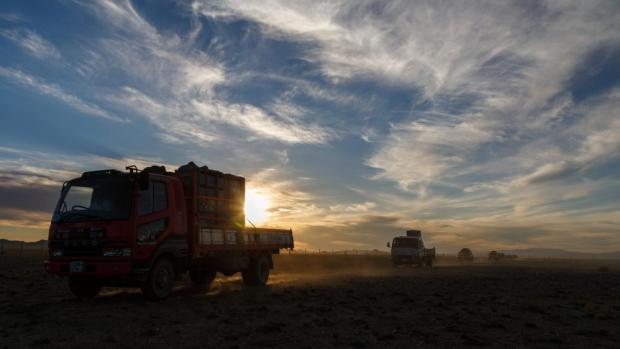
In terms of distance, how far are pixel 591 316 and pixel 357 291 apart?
7.44 m

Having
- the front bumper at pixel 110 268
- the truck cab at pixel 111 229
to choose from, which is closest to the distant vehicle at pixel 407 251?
the truck cab at pixel 111 229

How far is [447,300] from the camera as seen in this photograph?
1444 centimetres

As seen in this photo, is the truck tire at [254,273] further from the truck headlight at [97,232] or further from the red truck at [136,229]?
the truck headlight at [97,232]

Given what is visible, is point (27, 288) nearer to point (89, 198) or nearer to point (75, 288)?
point (75, 288)

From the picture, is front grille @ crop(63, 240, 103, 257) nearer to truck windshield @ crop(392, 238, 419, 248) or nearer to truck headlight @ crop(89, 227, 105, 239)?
truck headlight @ crop(89, 227, 105, 239)

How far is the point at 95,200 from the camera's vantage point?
12.6 metres

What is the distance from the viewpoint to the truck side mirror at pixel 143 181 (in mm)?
12102

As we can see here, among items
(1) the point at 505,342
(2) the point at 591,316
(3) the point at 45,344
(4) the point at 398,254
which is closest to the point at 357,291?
(2) the point at 591,316

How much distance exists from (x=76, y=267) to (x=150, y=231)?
2.05 m

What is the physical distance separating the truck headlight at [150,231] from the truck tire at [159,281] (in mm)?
815

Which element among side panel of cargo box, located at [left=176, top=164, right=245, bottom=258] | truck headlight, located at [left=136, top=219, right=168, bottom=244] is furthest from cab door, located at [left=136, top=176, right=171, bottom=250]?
side panel of cargo box, located at [left=176, top=164, right=245, bottom=258]

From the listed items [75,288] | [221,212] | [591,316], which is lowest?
[591,316]

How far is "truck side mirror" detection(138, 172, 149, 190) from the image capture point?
39.7 feet

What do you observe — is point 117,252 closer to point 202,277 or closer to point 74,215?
point 74,215
